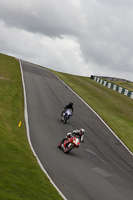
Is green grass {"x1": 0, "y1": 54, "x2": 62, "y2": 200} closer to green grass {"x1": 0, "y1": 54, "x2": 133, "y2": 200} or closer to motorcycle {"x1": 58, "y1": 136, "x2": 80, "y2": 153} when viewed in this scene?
green grass {"x1": 0, "y1": 54, "x2": 133, "y2": 200}

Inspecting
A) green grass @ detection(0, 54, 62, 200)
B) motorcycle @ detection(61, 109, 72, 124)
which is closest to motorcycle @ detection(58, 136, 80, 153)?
green grass @ detection(0, 54, 62, 200)

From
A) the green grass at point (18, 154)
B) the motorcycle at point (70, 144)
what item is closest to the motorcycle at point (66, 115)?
the green grass at point (18, 154)

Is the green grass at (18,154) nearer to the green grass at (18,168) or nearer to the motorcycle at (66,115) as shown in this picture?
the green grass at (18,168)

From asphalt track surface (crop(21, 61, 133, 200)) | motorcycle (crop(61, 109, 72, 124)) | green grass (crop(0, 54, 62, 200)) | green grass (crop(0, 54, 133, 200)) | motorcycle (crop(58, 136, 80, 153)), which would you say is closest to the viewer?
green grass (crop(0, 54, 62, 200))

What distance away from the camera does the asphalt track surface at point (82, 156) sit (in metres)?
11.7

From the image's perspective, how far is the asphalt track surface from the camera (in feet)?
38.4

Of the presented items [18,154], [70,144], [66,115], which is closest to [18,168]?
[18,154]

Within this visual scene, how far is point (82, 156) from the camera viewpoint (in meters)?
16.2

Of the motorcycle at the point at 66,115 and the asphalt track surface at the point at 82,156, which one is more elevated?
the motorcycle at the point at 66,115

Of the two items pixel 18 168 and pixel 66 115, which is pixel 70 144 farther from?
pixel 66 115

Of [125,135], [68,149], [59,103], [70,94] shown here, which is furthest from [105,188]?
[70,94]

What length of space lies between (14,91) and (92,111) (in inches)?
317

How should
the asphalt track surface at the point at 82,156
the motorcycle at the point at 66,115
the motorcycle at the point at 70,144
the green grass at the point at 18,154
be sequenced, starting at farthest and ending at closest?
the motorcycle at the point at 66,115 < the motorcycle at the point at 70,144 < the asphalt track surface at the point at 82,156 < the green grass at the point at 18,154

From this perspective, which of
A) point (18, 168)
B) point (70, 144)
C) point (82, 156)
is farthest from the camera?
point (82, 156)
